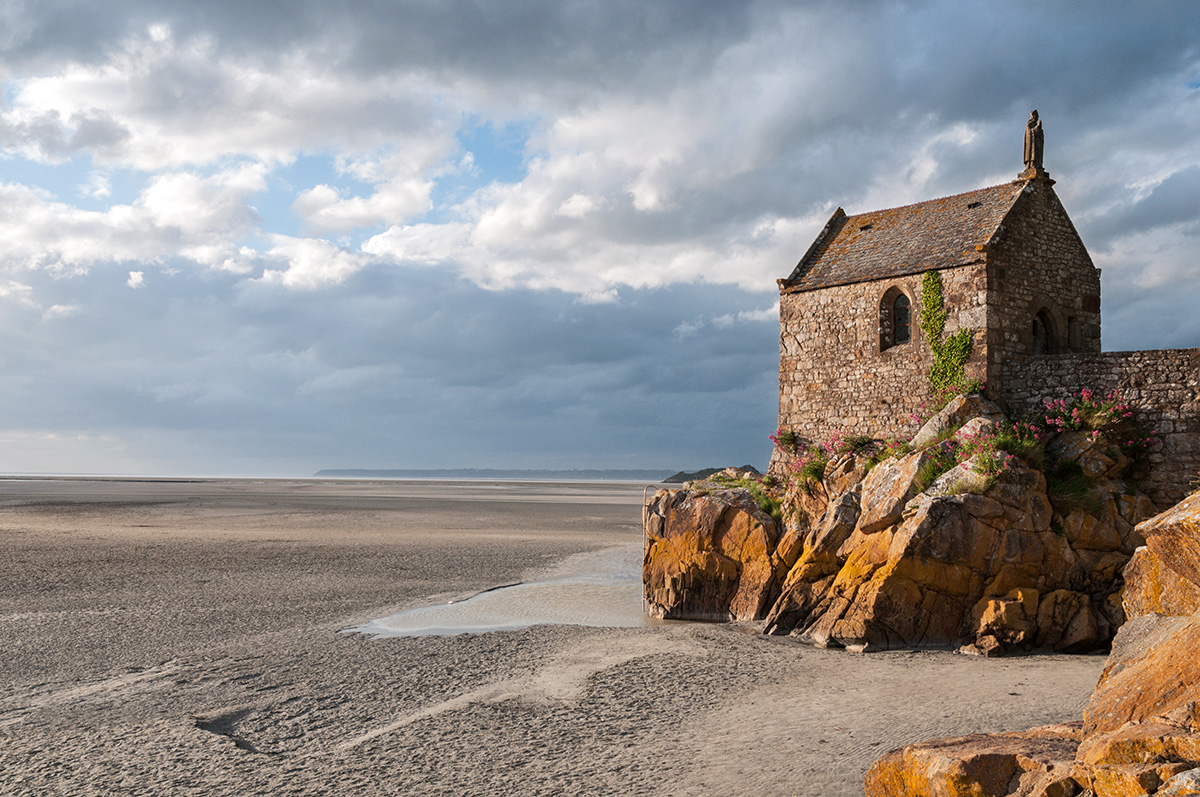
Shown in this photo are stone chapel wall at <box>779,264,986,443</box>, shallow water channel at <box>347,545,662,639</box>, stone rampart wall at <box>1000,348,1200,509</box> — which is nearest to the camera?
stone rampart wall at <box>1000,348,1200,509</box>

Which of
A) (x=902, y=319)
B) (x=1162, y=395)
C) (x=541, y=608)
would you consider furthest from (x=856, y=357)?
(x=541, y=608)

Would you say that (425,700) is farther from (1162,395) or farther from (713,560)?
(1162,395)

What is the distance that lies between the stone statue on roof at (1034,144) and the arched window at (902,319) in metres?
4.46

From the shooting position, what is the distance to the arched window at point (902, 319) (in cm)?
1952

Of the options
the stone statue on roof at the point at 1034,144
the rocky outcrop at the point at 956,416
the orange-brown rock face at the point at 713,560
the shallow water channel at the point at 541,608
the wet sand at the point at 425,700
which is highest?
the stone statue on roof at the point at 1034,144

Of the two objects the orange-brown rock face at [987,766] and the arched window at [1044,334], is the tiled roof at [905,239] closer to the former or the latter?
the arched window at [1044,334]

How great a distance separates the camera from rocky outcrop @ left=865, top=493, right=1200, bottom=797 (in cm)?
463

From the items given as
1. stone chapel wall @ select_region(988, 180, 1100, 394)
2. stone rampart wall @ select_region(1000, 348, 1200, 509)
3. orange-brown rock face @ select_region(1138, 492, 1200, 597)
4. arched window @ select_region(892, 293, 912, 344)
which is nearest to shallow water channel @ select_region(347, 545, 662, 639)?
arched window @ select_region(892, 293, 912, 344)

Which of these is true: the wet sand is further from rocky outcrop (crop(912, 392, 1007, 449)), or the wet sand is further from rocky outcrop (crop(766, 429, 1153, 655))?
rocky outcrop (crop(912, 392, 1007, 449))

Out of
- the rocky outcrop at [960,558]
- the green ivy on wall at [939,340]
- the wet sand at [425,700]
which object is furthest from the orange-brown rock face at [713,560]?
the green ivy on wall at [939,340]

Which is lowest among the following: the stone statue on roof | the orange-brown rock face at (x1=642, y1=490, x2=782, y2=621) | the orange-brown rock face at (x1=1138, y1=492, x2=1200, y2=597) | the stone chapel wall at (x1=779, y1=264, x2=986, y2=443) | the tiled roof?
the orange-brown rock face at (x1=642, y1=490, x2=782, y2=621)

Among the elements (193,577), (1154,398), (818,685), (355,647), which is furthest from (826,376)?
(193,577)

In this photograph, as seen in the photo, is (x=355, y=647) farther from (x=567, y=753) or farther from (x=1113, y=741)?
(x=1113, y=741)

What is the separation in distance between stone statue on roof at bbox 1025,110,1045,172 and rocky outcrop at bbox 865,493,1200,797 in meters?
15.3
